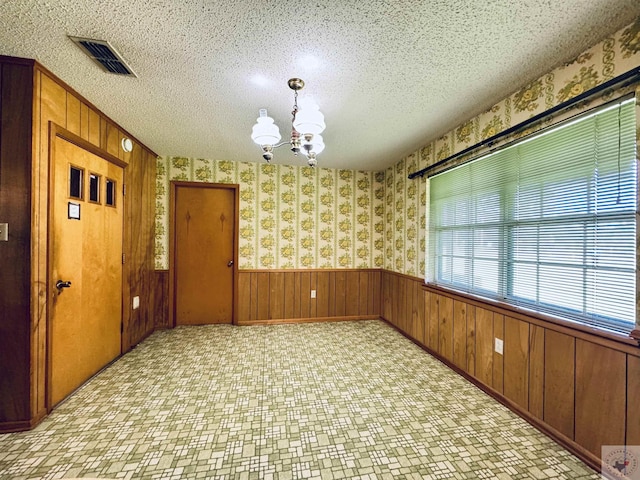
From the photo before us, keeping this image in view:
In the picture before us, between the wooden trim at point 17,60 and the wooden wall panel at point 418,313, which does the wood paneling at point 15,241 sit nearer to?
the wooden trim at point 17,60

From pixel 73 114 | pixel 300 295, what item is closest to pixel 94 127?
pixel 73 114

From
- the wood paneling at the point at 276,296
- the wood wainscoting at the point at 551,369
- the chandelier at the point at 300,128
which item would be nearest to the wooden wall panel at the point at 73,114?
the chandelier at the point at 300,128

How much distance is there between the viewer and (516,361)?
2.04m

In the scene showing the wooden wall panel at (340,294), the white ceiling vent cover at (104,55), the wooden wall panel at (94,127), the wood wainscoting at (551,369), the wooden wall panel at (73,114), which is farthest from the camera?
the wooden wall panel at (340,294)

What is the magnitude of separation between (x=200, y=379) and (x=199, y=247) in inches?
81.6

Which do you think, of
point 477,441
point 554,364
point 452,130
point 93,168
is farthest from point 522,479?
point 93,168

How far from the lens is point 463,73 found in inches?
72.1

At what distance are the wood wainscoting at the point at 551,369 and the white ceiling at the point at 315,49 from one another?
1700 millimetres

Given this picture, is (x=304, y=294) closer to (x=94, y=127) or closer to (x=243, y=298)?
(x=243, y=298)

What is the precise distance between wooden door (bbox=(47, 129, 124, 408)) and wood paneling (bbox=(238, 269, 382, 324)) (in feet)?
5.34

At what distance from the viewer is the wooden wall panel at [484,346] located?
7.48ft

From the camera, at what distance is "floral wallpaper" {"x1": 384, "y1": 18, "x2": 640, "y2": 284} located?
1490 millimetres

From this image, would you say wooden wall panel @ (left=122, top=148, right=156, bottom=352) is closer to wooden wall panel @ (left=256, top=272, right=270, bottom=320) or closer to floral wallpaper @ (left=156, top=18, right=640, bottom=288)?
floral wallpaper @ (left=156, top=18, right=640, bottom=288)

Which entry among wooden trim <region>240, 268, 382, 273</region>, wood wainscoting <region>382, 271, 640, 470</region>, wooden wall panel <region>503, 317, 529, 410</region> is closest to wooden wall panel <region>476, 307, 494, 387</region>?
wood wainscoting <region>382, 271, 640, 470</region>
